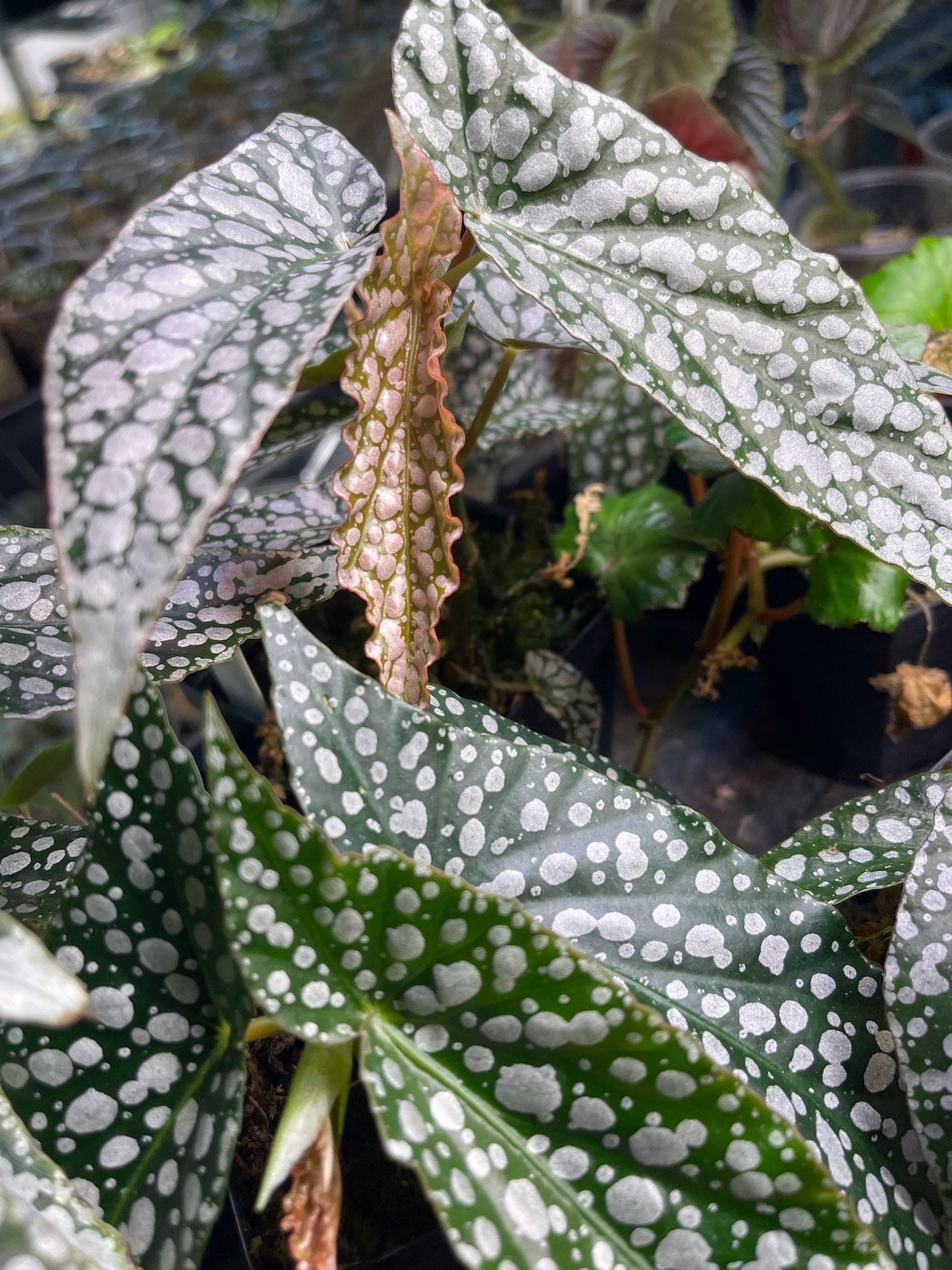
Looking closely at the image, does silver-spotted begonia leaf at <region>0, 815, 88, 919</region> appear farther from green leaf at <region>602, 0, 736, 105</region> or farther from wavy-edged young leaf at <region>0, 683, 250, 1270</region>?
green leaf at <region>602, 0, 736, 105</region>

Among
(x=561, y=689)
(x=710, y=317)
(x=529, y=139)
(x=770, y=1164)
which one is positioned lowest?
(x=561, y=689)

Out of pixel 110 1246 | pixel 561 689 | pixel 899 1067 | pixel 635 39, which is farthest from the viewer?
pixel 635 39

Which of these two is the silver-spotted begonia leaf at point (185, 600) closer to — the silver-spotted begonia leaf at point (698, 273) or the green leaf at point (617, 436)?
the silver-spotted begonia leaf at point (698, 273)

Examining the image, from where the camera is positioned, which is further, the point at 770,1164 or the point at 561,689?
the point at 561,689

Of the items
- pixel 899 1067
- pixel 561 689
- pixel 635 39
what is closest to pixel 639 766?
pixel 561 689

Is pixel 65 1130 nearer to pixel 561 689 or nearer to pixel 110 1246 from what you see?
pixel 110 1246

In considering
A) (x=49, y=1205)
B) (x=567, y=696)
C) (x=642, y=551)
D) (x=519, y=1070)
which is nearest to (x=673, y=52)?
(x=642, y=551)

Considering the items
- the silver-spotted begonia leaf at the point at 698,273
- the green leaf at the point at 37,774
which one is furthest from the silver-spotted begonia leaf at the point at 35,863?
the silver-spotted begonia leaf at the point at 698,273
